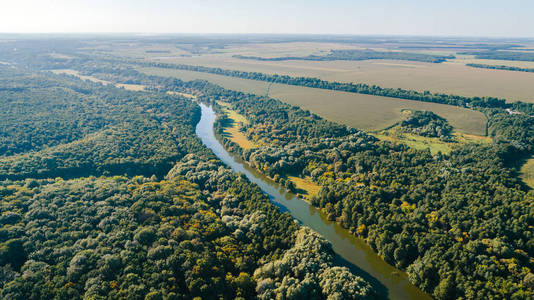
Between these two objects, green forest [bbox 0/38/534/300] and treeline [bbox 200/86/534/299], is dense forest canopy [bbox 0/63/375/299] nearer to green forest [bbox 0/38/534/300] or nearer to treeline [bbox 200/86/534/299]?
green forest [bbox 0/38/534/300]

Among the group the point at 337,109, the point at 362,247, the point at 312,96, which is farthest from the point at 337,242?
the point at 312,96

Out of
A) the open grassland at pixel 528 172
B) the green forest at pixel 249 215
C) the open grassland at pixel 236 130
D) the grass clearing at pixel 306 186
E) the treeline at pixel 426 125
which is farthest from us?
the open grassland at pixel 236 130

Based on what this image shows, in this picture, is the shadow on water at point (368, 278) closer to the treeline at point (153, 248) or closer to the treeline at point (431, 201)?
the treeline at point (431, 201)

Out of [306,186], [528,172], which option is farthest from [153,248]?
[528,172]

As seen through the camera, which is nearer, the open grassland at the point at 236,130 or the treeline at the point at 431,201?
the treeline at the point at 431,201

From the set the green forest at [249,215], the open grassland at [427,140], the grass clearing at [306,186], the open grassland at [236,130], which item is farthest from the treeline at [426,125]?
the open grassland at [236,130]

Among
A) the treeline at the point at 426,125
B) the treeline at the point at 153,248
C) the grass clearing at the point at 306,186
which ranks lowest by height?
the grass clearing at the point at 306,186

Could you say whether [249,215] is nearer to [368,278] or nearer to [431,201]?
[368,278]
